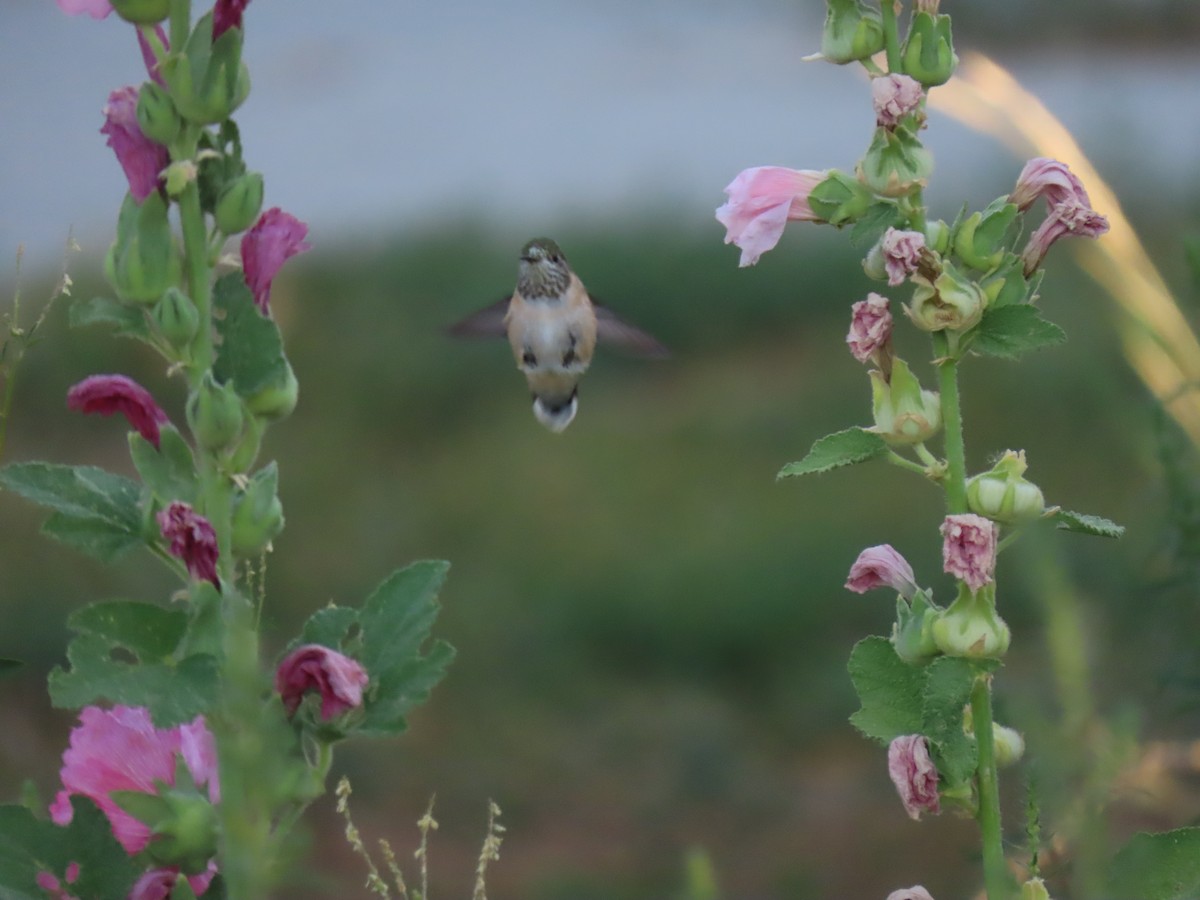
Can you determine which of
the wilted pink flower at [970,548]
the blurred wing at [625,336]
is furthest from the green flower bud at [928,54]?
the blurred wing at [625,336]

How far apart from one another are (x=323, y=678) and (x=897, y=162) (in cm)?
44

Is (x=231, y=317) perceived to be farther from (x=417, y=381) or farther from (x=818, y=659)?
(x=417, y=381)

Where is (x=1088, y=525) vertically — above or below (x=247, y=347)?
below

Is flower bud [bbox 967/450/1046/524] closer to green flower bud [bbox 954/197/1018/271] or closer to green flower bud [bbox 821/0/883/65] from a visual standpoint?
green flower bud [bbox 954/197/1018/271]

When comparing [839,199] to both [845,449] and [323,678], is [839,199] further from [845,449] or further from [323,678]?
[323,678]

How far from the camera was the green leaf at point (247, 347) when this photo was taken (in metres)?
0.90

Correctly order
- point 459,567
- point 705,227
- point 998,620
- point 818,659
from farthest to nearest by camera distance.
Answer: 1. point 705,227
2. point 459,567
3. point 818,659
4. point 998,620

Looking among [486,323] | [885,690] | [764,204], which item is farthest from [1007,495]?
[486,323]

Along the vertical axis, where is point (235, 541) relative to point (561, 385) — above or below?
above

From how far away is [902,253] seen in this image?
2.88 feet

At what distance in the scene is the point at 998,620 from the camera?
87 cm

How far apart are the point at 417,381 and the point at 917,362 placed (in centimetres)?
148

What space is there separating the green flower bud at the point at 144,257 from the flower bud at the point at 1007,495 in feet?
1.55

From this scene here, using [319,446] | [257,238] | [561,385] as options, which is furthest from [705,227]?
[257,238]
